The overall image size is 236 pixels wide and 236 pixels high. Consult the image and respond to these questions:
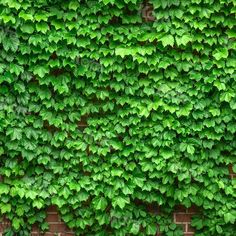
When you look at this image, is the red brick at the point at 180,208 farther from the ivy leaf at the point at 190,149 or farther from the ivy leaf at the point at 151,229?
the ivy leaf at the point at 190,149

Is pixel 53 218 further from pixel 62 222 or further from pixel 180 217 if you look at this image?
pixel 180 217

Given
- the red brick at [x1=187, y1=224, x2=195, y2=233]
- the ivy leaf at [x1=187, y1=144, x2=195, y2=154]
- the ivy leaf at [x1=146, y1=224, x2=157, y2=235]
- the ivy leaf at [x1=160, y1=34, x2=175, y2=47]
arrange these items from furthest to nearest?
the red brick at [x1=187, y1=224, x2=195, y2=233]
the ivy leaf at [x1=146, y1=224, x2=157, y2=235]
the ivy leaf at [x1=187, y1=144, x2=195, y2=154]
the ivy leaf at [x1=160, y1=34, x2=175, y2=47]

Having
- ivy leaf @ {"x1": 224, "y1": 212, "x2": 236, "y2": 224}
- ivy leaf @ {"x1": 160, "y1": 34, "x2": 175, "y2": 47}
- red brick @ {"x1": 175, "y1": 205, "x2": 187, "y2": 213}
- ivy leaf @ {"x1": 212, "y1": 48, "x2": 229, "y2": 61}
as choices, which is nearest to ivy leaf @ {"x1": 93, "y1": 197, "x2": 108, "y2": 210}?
red brick @ {"x1": 175, "y1": 205, "x2": 187, "y2": 213}

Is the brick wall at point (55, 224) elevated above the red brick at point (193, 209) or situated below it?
below

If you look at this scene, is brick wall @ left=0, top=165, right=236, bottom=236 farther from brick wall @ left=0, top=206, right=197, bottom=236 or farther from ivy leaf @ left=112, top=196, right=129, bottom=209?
ivy leaf @ left=112, top=196, right=129, bottom=209

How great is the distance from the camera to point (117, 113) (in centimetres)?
409

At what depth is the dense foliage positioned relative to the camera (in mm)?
3965

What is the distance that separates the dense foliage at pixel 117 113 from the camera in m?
3.96

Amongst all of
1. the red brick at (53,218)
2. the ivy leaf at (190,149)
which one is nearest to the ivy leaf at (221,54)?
the ivy leaf at (190,149)

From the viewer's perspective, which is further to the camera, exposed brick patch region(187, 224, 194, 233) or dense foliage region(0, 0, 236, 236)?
exposed brick patch region(187, 224, 194, 233)

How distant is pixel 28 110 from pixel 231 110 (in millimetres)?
1729

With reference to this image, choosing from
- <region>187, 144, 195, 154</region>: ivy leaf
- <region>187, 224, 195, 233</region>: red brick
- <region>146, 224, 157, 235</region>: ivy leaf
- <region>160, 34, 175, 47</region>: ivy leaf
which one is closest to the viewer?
<region>160, 34, 175, 47</region>: ivy leaf

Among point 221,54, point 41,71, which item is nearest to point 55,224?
point 41,71

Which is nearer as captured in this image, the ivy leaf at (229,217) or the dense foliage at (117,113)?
the dense foliage at (117,113)
